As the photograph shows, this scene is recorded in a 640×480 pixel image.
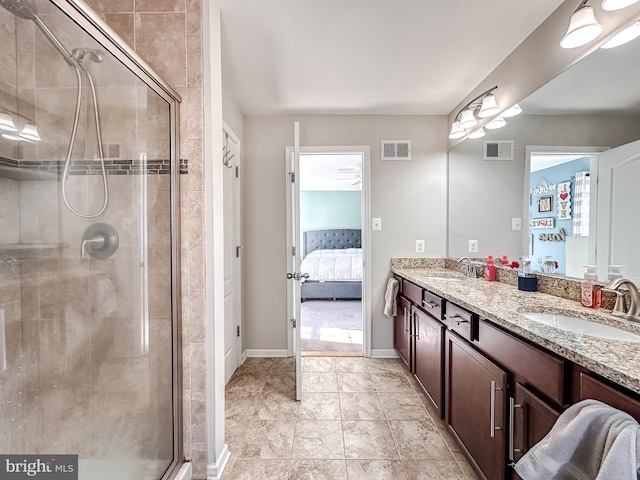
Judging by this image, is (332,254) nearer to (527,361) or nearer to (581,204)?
(581,204)

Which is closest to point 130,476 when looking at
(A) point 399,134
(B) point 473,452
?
(B) point 473,452

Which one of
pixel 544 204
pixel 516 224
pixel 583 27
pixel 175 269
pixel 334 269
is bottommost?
pixel 334 269

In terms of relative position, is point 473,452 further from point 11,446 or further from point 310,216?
point 310,216

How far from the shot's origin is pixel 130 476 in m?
1.26

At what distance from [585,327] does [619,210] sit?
545 millimetres

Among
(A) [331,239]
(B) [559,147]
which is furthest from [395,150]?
(A) [331,239]

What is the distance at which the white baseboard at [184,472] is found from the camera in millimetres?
1375

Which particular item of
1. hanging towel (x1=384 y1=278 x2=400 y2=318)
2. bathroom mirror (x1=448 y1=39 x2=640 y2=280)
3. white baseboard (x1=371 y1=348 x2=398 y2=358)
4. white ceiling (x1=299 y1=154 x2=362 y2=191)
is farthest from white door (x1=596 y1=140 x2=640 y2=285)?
white ceiling (x1=299 y1=154 x2=362 y2=191)

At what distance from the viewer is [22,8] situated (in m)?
1.03

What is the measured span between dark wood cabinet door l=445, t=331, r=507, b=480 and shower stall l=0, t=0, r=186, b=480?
56.2 inches

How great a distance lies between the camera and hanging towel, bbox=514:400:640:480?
0.64 m

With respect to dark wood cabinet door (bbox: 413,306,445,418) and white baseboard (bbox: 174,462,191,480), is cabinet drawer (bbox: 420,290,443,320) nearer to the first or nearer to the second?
dark wood cabinet door (bbox: 413,306,445,418)

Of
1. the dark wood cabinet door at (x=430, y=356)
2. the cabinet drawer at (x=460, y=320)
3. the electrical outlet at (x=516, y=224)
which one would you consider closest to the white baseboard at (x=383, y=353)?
the dark wood cabinet door at (x=430, y=356)

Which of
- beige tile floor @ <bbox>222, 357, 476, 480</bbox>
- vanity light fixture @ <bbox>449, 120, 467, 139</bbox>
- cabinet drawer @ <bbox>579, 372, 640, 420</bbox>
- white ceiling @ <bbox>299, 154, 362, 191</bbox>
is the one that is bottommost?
beige tile floor @ <bbox>222, 357, 476, 480</bbox>
